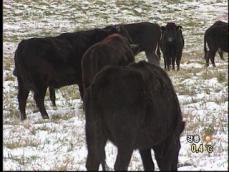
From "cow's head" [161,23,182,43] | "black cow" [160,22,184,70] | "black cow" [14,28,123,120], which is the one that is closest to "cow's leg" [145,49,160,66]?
"black cow" [160,22,184,70]

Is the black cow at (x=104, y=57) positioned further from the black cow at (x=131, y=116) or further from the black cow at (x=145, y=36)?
the black cow at (x=145, y=36)

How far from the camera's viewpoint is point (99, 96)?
15.8 ft

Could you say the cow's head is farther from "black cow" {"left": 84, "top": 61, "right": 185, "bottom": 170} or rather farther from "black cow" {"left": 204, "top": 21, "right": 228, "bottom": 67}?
"black cow" {"left": 84, "top": 61, "right": 185, "bottom": 170}

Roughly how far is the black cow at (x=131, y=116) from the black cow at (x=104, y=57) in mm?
3656

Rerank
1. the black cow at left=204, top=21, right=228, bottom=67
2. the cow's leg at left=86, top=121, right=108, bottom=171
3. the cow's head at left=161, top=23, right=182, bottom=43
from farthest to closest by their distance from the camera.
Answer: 1. the cow's head at left=161, top=23, right=182, bottom=43
2. the black cow at left=204, top=21, right=228, bottom=67
3. the cow's leg at left=86, top=121, right=108, bottom=171

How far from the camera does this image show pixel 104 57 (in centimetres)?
889

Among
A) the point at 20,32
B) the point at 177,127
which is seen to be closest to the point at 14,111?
the point at 177,127

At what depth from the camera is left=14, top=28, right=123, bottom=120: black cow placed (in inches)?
389

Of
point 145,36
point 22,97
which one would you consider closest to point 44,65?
point 22,97

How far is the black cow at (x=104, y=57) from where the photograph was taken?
29.1ft

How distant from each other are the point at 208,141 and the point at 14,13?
34.6 m

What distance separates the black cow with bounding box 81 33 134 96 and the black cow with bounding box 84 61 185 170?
144 inches
